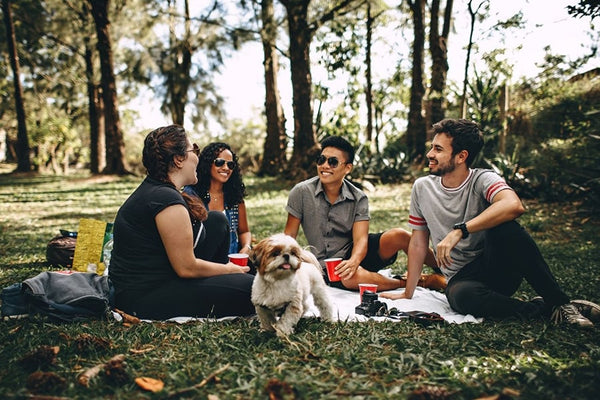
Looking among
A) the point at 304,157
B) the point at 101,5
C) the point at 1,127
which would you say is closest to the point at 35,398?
the point at 304,157

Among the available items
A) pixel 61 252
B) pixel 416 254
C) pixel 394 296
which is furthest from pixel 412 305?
pixel 61 252

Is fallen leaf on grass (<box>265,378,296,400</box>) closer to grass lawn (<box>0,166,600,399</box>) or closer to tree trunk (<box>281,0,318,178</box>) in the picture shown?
grass lawn (<box>0,166,600,399</box>)

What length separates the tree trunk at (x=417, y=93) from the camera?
1580 cm

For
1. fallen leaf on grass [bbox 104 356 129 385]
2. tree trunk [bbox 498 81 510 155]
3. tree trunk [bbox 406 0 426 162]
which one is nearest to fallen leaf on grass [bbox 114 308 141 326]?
fallen leaf on grass [bbox 104 356 129 385]

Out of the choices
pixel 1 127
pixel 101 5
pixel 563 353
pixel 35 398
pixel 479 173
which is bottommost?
pixel 563 353

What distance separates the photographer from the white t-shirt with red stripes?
3682 millimetres

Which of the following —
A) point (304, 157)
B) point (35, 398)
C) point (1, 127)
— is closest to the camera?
point (35, 398)

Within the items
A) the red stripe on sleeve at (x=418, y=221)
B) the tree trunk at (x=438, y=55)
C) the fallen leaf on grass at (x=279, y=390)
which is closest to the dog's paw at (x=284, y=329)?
the fallen leaf on grass at (x=279, y=390)

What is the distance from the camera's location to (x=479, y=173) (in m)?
3.75

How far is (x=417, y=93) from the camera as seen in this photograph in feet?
52.5

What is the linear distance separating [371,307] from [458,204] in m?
1.14

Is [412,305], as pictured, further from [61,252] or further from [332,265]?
[61,252]

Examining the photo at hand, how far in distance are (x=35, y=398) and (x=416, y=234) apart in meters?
3.11

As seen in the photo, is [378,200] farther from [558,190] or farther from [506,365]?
[506,365]
